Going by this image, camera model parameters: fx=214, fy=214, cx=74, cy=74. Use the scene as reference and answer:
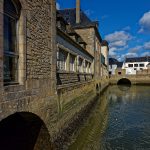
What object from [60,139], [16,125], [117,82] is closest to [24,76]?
[16,125]

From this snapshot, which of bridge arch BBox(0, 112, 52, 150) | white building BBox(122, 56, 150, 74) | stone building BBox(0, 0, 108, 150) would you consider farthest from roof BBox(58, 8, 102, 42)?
white building BBox(122, 56, 150, 74)

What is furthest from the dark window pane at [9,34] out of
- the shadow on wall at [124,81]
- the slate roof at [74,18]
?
the shadow on wall at [124,81]

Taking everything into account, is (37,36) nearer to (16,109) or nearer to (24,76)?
(24,76)

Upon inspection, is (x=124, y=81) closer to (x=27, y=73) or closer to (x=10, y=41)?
(x=27, y=73)

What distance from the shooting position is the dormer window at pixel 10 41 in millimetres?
4676

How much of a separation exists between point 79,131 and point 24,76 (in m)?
5.86

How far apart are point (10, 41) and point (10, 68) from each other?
62 cm

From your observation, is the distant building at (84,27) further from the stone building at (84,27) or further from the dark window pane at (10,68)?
the dark window pane at (10,68)

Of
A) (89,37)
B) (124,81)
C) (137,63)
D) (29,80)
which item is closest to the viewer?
(29,80)

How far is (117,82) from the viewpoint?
50.8m

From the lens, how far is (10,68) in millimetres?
4887

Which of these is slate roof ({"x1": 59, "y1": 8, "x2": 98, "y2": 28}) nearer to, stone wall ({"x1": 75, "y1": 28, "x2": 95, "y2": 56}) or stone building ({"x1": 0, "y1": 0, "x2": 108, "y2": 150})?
stone wall ({"x1": 75, "y1": 28, "x2": 95, "y2": 56})

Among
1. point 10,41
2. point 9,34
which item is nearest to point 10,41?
point 10,41

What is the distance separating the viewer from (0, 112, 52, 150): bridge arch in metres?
6.53
